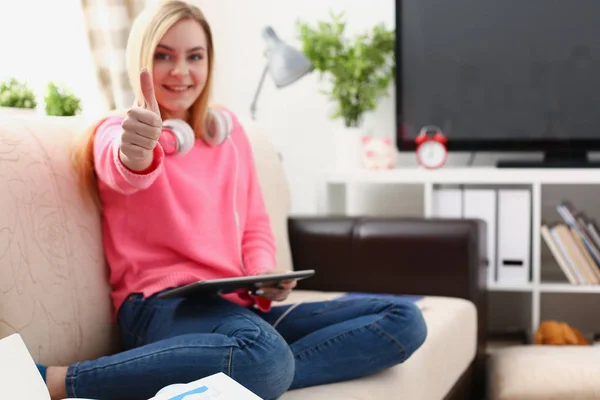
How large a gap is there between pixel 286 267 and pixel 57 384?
948 millimetres

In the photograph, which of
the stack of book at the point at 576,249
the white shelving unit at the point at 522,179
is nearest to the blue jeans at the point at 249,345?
the white shelving unit at the point at 522,179

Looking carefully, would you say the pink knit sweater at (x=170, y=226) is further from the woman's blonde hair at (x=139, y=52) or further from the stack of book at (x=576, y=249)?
the stack of book at (x=576, y=249)

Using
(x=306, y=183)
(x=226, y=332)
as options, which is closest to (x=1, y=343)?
(x=226, y=332)

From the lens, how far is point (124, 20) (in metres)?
2.56

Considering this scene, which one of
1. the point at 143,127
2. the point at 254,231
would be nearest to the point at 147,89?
the point at 143,127

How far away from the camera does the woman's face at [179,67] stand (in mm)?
1599

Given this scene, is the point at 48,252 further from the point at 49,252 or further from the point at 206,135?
the point at 206,135

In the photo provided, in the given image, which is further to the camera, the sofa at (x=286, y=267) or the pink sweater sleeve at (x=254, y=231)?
the pink sweater sleeve at (x=254, y=231)

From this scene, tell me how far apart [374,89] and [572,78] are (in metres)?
0.66

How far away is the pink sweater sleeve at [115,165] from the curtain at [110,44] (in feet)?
3.39

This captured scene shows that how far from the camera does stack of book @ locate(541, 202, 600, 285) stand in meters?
2.59

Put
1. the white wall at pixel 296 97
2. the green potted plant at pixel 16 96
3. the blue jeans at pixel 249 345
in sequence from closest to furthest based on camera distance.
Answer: the blue jeans at pixel 249 345 → the green potted plant at pixel 16 96 → the white wall at pixel 296 97

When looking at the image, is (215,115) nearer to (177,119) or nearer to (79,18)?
(177,119)

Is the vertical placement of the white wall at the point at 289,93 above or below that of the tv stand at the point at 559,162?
above
